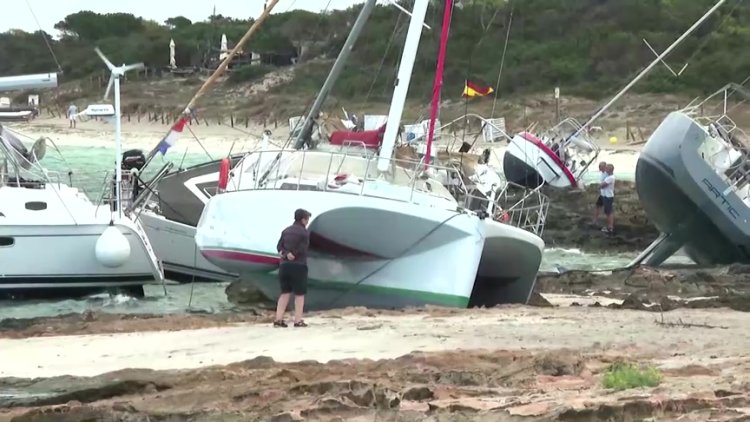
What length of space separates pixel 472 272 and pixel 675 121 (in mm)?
7100

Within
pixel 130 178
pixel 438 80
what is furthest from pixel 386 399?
pixel 130 178

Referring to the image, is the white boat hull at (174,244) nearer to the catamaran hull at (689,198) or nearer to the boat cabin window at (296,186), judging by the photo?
the boat cabin window at (296,186)

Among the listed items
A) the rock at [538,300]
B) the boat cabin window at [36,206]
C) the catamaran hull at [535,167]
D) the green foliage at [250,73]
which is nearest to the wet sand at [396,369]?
the rock at [538,300]

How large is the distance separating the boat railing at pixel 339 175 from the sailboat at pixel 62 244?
6.61 ft

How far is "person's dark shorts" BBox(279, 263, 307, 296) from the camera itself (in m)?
13.6

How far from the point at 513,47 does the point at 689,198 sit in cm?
5233

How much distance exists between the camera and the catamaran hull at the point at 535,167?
34.5 m

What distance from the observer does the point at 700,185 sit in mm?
21250

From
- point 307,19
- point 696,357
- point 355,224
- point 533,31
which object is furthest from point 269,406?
point 307,19

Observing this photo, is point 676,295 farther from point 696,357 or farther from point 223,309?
point 696,357

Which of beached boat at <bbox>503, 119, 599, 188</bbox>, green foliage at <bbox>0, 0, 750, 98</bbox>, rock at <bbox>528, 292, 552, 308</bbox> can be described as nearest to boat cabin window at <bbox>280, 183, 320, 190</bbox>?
rock at <bbox>528, 292, 552, 308</bbox>

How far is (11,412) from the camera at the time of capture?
867 centimetres

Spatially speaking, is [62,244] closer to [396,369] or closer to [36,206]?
[36,206]

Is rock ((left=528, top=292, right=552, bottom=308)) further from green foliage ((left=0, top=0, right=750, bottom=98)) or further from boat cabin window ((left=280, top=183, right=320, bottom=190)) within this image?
green foliage ((left=0, top=0, right=750, bottom=98))
